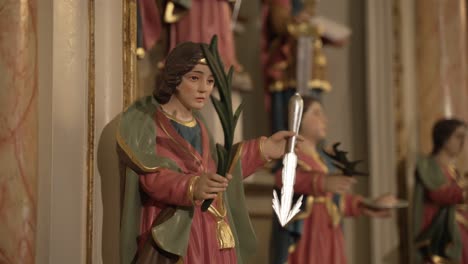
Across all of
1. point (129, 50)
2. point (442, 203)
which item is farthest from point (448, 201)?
point (129, 50)

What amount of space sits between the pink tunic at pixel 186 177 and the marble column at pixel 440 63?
2198mm

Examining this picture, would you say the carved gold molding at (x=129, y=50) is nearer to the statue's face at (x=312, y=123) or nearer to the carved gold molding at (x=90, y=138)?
the carved gold molding at (x=90, y=138)

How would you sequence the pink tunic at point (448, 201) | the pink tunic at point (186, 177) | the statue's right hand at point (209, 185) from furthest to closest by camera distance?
the pink tunic at point (448, 201), the pink tunic at point (186, 177), the statue's right hand at point (209, 185)

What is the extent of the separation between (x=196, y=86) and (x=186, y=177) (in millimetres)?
305

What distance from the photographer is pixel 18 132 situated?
235 centimetres

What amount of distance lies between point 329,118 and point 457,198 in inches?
35.4

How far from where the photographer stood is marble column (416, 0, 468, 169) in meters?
4.34

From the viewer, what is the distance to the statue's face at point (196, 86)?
2.34 meters

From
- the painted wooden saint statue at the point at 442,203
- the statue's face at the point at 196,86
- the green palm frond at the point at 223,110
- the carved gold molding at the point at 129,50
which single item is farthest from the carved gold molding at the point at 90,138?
the painted wooden saint statue at the point at 442,203

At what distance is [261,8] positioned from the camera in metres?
4.04

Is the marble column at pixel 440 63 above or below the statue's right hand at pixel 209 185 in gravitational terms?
above

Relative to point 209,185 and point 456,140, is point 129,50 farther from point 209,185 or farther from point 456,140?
point 456,140

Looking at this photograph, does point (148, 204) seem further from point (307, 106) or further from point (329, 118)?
point (329, 118)

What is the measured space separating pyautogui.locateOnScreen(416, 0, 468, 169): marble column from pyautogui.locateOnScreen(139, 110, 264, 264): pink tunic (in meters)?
2.20
